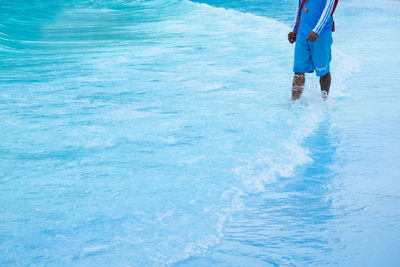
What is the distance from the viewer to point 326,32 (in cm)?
533

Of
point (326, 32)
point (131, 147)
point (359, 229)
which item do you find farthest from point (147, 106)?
point (359, 229)

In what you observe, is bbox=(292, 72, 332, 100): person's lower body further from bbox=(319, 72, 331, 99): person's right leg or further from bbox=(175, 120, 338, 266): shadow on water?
bbox=(175, 120, 338, 266): shadow on water

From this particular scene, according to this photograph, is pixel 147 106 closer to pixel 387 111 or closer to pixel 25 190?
pixel 25 190

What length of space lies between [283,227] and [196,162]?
1.22m

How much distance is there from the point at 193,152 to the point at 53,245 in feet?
5.73

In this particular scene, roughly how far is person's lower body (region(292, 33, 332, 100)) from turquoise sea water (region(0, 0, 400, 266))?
296 millimetres

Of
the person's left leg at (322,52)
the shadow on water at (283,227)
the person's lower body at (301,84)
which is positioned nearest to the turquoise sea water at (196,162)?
the shadow on water at (283,227)

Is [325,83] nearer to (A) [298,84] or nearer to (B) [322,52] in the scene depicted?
(A) [298,84]

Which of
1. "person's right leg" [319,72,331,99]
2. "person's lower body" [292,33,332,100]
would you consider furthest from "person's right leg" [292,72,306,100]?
"person's right leg" [319,72,331,99]

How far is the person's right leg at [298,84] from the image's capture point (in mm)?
5723

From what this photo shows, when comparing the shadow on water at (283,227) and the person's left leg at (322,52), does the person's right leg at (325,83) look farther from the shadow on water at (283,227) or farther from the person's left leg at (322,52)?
the shadow on water at (283,227)

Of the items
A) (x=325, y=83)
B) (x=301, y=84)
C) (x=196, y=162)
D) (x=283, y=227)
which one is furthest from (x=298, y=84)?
(x=283, y=227)

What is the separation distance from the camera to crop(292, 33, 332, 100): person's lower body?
212 inches

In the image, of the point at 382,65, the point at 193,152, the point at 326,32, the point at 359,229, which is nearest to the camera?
the point at 359,229
